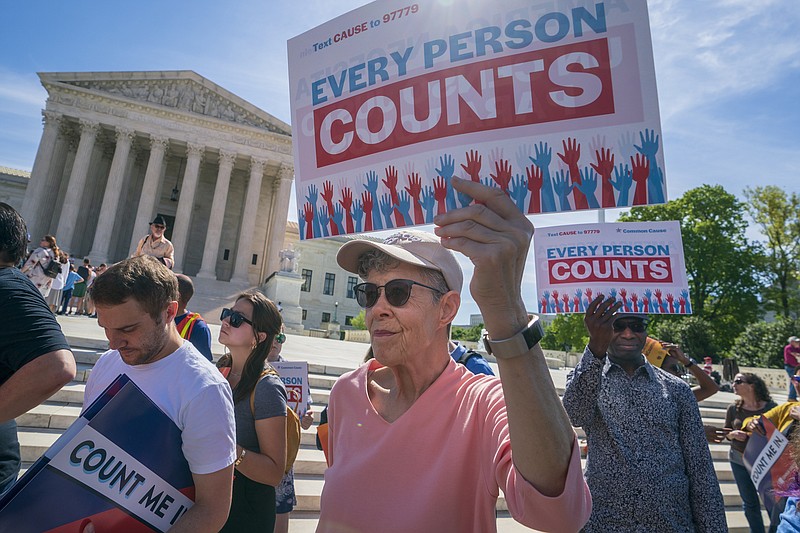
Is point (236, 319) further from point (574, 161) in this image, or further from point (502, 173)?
point (574, 161)

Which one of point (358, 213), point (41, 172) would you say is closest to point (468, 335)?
point (41, 172)

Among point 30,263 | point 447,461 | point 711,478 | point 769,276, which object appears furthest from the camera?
point 769,276

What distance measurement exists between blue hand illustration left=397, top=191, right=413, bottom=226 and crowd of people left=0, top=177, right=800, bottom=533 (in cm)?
8

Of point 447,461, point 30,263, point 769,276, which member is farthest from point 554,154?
point 769,276

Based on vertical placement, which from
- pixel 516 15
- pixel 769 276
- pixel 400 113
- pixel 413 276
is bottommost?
pixel 413 276

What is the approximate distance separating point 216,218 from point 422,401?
3435 cm

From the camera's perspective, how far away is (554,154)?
1.52m

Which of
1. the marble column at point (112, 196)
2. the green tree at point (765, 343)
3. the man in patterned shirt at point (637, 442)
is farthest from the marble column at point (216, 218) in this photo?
the man in patterned shirt at point (637, 442)

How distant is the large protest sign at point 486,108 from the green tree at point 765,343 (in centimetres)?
2710

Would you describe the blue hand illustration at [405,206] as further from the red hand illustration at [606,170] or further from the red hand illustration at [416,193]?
the red hand illustration at [606,170]

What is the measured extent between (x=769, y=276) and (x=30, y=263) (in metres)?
36.6

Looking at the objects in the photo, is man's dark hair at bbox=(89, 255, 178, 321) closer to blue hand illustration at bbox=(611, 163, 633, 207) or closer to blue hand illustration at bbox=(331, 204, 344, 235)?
blue hand illustration at bbox=(331, 204, 344, 235)

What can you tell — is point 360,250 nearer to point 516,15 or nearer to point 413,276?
point 413,276

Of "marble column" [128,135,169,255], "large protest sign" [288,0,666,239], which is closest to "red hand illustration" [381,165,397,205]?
"large protest sign" [288,0,666,239]
